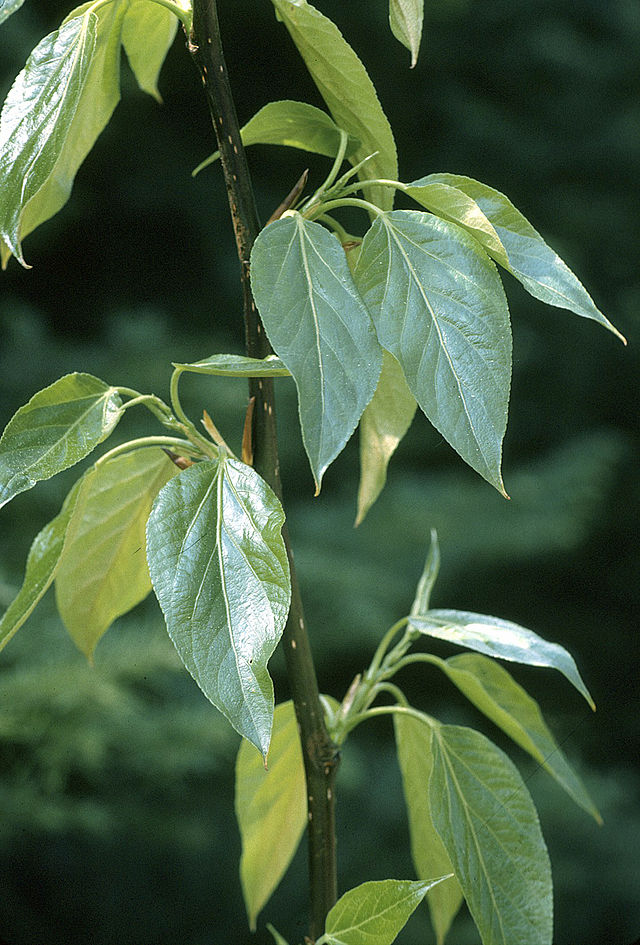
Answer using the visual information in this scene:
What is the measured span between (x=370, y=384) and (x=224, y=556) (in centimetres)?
6

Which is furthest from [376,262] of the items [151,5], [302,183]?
[151,5]

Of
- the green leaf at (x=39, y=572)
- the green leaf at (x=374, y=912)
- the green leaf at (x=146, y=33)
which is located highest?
the green leaf at (x=146, y=33)

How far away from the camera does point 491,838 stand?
1.10 feet

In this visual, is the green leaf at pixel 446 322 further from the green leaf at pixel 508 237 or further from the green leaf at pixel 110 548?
the green leaf at pixel 110 548

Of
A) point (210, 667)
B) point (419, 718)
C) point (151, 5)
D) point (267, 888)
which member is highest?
point (151, 5)

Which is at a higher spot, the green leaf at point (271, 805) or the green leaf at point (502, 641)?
the green leaf at point (502, 641)

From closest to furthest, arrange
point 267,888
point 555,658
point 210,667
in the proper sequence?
point 210,667, point 555,658, point 267,888

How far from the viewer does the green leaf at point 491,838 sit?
0.32 m

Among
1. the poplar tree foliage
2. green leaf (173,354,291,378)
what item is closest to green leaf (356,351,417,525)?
the poplar tree foliage

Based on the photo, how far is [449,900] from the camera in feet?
1.37

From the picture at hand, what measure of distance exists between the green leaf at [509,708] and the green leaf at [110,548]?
13 cm

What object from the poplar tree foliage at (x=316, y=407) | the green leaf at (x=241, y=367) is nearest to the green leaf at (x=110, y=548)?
the poplar tree foliage at (x=316, y=407)

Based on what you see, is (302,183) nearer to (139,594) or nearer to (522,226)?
(522,226)

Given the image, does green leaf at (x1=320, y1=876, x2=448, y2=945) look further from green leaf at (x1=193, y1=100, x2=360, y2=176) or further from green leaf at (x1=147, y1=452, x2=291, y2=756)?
green leaf at (x1=193, y1=100, x2=360, y2=176)
